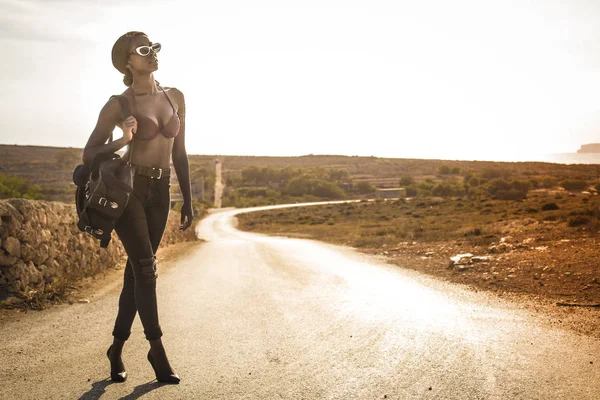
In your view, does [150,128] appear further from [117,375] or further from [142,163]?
[117,375]

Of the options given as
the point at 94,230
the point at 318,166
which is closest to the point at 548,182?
the point at 318,166

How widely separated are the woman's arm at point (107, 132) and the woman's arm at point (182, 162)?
585 mm

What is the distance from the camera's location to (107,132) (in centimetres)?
389

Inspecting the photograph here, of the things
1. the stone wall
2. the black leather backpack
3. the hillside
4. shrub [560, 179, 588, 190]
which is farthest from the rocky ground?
shrub [560, 179, 588, 190]

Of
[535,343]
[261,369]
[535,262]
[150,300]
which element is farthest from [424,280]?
[150,300]

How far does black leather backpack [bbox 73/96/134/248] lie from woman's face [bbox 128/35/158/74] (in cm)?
37

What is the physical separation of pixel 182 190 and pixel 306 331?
212 cm

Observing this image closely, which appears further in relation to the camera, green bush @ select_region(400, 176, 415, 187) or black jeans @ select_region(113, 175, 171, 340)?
green bush @ select_region(400, 176, 415, 187)

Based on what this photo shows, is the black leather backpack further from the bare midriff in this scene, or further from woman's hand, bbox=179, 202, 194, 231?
woman's hand, bbox=179, 202, 194, 231

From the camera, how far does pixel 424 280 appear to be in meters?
10.7

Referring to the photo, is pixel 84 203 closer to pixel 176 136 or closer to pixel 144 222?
pixel 144 222

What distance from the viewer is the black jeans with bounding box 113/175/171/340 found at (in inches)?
155

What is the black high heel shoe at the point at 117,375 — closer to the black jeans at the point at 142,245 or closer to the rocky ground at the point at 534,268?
the black jeans at the point at 142,245

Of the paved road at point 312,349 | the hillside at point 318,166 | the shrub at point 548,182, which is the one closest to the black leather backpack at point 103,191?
the paved road at point 312,349
